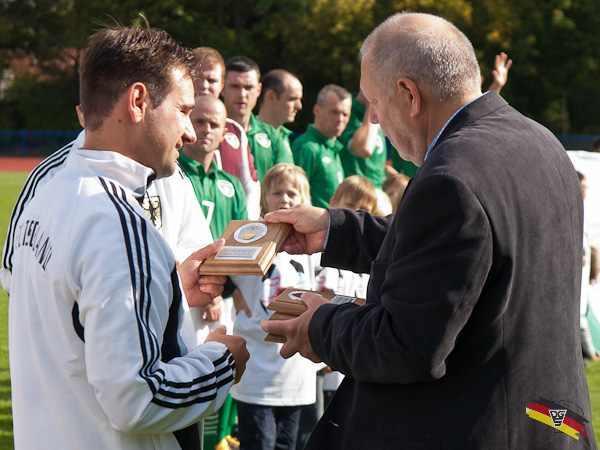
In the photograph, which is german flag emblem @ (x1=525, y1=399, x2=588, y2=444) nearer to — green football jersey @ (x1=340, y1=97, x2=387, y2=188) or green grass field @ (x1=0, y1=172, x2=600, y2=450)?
green grass field @ (x1=0, y1=172, x2=600, y2=450)

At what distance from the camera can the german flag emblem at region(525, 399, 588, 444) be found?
112 inches

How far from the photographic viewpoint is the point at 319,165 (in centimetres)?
914

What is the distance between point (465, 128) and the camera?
284 cm

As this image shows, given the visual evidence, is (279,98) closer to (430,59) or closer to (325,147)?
(325,147)

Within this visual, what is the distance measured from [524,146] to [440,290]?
1.72 feet

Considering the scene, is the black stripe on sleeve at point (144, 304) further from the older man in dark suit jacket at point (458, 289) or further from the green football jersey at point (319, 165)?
the green football jersey at point (319, 165)

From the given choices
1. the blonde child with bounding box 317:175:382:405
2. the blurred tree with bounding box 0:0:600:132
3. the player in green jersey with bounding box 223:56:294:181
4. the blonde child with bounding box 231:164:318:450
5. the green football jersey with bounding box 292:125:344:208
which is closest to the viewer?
the blonde child with bounding box 231:164:318:450

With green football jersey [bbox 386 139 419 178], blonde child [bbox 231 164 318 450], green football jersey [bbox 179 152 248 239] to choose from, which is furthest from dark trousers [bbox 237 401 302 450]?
green football jersey [bbox 386 139 419 178]

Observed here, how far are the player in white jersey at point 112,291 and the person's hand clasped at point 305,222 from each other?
0.88 m

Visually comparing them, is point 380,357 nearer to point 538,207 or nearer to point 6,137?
point 538,207

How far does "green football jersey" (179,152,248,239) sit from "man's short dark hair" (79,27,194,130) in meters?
3.49

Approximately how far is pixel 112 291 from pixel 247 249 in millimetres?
905

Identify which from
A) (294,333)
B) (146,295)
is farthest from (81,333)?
(294,333)

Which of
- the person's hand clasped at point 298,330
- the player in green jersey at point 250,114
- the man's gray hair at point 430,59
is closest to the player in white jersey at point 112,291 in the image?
the person's hand clasped at point 298,330
